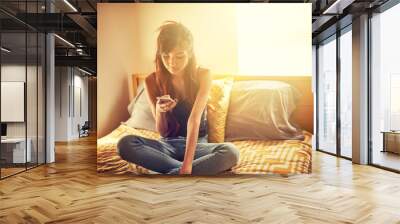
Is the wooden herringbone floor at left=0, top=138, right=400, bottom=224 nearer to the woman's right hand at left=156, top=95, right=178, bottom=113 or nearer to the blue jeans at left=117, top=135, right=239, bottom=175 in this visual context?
the blue jeans at left=117, top=135, right=239, bottom=175

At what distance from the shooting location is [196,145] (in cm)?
662

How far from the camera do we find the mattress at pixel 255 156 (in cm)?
667

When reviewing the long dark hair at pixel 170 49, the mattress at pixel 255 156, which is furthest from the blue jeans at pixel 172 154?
the long dark hair at pixel 170 49

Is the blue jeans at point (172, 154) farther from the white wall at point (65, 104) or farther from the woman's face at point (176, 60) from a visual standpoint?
the white wall at point (65, 104)

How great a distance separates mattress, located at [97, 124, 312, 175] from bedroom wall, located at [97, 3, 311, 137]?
0.38m

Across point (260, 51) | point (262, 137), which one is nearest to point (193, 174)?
point (262, 137)

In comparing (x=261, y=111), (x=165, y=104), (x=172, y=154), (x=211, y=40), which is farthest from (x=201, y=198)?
(x=211, y=40)

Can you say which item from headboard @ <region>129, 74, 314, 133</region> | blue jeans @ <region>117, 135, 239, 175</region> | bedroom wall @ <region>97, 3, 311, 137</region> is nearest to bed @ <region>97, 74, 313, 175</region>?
headboard @ <region>129, 74, 314, 133</region>

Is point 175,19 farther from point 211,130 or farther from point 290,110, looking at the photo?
point 290,110

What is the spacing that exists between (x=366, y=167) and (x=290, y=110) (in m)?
2.34

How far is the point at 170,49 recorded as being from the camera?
672 centimetres

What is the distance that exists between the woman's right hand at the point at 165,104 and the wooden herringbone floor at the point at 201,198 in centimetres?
117

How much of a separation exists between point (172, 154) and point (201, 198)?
5.92 feet

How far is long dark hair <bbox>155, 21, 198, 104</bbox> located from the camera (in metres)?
6.65
